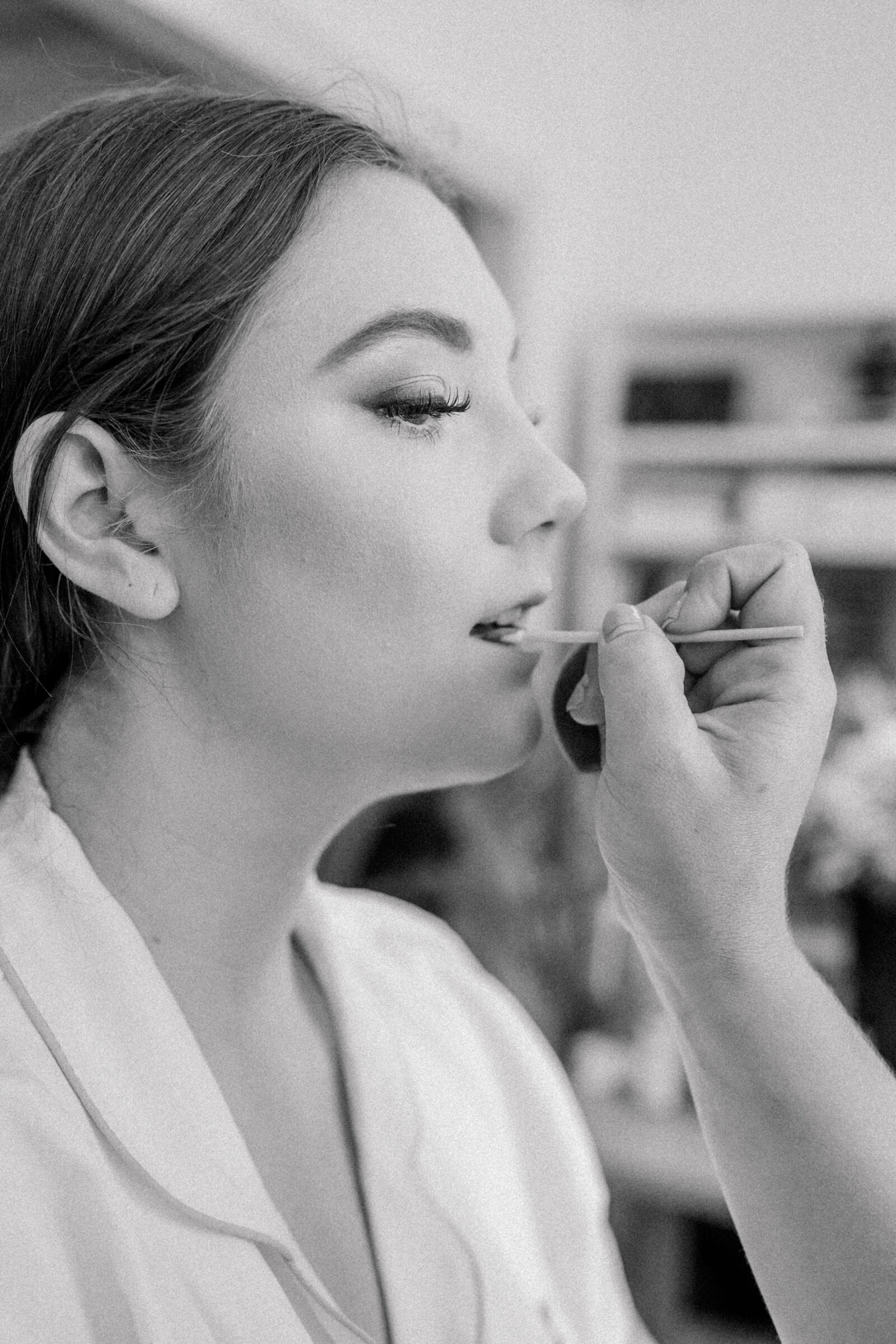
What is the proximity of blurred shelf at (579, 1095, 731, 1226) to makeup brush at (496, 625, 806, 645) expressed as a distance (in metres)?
1.49

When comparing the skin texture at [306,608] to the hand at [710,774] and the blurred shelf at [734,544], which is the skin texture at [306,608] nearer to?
the hand at [710,774]

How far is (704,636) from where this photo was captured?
753 mm

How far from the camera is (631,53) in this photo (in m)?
3.07

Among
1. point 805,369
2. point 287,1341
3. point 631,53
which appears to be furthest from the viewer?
point 631,53

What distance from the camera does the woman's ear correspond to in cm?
78

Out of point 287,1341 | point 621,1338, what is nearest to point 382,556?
point 287,1341

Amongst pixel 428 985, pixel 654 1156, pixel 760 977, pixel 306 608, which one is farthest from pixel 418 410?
pixel 654 1156

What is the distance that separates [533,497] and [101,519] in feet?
0.93

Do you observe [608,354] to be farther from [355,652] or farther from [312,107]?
[355,652]

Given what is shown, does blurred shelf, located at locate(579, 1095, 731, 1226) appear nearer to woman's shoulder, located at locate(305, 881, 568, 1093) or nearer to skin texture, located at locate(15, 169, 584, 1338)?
woman's shoulder, located at locate(305, 881, 568, 1093)

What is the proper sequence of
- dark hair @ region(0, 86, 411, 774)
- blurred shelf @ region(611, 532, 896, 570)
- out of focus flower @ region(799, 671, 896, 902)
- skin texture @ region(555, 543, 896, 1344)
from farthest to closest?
1. blurred shelf @ region(611, 532, 896, 570)
2. out of focus flower @ region(799, 671, 896, 902)
3. dark hair @ region(0, 86, 411, 774)
4. skin texture @ region(555, 543, 896, 1344)

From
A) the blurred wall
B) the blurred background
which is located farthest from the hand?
the blurred wall

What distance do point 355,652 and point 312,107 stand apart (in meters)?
0.40

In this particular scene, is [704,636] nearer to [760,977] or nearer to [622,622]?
[622,622]
